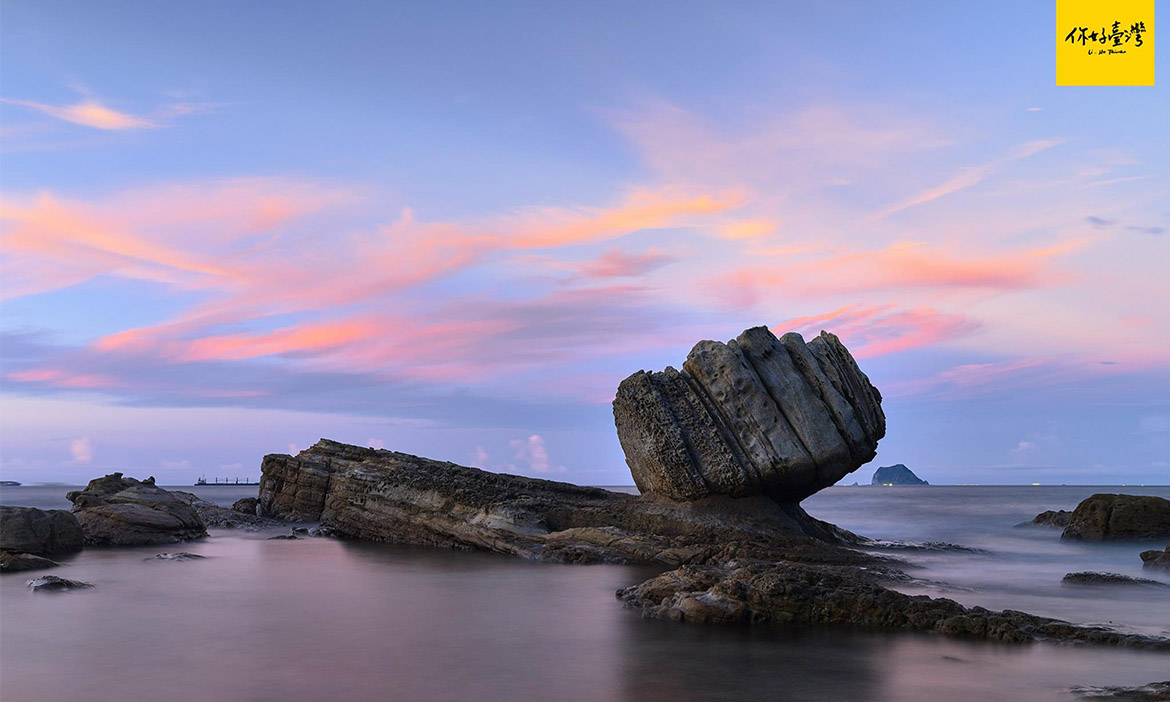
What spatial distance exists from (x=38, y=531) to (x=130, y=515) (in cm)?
380

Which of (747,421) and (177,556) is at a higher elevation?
(747,421)

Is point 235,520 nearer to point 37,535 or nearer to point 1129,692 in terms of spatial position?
point 37,535

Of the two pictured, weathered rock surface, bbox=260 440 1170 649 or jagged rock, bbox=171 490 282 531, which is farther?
jagged rock, bbox=171 490 282 531

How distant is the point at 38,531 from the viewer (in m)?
25.6

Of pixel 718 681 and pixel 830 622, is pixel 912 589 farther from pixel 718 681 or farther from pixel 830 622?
pixel 718 681

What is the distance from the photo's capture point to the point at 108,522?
28.7 m

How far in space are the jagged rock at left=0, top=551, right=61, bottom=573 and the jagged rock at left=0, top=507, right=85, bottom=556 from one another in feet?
5.55

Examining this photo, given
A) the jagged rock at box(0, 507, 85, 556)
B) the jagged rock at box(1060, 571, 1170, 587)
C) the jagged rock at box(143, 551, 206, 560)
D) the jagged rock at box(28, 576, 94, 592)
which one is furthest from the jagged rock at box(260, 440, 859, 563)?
the jagged rock at box(28, 576, 94, 592)

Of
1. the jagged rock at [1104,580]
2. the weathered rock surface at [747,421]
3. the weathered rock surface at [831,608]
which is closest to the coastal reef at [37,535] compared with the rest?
the weathered rock surface at [747,421]

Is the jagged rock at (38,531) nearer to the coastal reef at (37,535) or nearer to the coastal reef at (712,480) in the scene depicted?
the coastal reef at (37,535)

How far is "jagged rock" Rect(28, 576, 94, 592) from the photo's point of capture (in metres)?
18.8

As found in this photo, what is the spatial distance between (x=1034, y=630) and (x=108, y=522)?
87.6ft

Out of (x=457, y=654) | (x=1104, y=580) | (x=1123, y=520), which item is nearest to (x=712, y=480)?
(x=1104, y=580)

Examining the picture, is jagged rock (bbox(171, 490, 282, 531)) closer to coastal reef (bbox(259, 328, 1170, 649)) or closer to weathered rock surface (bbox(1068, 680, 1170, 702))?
coastal reef (bbox(259, 328, 1170, 649))
